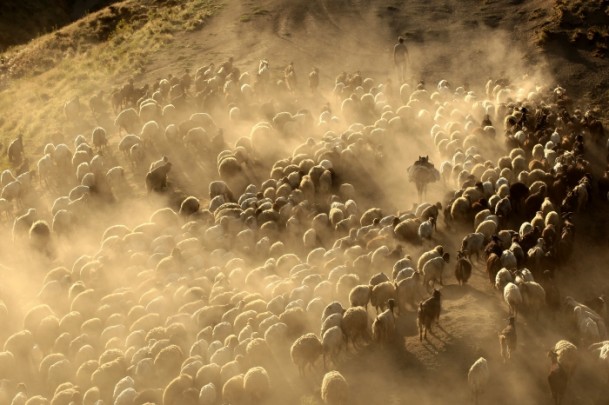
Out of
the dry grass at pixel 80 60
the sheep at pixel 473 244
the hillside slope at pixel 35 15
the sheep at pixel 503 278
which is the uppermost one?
the dry grass at pixel 80 60

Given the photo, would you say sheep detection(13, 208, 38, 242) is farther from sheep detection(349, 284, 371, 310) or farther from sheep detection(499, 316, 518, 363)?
sheep detection(499, 316, 518, 363)

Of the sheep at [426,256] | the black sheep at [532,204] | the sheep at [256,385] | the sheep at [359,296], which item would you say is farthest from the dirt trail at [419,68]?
the black sheep at [532,204]

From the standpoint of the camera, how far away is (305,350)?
1677 cm

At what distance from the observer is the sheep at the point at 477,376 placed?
1600cm

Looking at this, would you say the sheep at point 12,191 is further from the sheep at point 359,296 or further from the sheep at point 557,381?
the sheep at point 557,381

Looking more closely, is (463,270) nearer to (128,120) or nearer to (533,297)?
(533,297)

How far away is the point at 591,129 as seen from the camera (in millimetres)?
28781

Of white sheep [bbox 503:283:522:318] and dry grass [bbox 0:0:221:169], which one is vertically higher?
dry grass [bbox 0:0:221:169]

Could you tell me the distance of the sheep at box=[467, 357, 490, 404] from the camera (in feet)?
52.5

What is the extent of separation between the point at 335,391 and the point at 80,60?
93.6 ft

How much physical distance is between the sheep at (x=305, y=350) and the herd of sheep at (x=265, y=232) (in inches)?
2.8

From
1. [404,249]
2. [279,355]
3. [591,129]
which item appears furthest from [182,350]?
[591,129]

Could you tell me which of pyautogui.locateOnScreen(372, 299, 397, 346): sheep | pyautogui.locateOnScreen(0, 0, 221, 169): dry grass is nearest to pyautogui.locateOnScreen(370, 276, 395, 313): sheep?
pyautogui.locateOnScreen(372, 299, 397, 346): sheep

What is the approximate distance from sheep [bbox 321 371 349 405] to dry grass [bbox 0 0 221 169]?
62.8 ft
